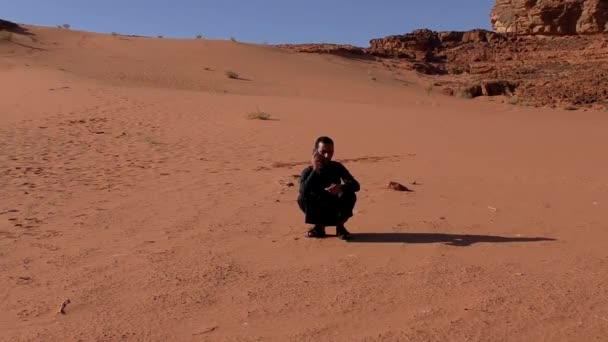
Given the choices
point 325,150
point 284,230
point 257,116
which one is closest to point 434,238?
point 325,150

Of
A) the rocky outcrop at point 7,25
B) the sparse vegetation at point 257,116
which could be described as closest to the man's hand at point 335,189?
the sparse vegetation at point 257,116

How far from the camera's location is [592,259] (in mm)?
4359

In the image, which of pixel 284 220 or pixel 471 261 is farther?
pixel 284 220

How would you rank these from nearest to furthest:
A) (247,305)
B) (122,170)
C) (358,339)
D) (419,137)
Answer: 1. (358,339)
2. (247,305)
3. (122,170)
4. (419,137)

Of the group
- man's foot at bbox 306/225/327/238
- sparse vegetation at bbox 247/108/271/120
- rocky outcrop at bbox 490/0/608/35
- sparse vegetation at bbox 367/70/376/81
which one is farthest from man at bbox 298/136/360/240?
rocky outcrop at bbox 490/0/608/35

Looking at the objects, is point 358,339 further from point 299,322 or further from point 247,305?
point 247,305

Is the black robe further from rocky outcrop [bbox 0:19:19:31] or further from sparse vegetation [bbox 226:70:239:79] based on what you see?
rocky outcrop [bbox 0:19:19:31]

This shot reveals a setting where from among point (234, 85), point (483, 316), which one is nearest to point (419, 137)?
point (483, 316)

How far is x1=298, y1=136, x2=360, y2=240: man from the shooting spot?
16.3 feet

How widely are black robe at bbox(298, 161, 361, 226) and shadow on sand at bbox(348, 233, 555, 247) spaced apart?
0.23 meters

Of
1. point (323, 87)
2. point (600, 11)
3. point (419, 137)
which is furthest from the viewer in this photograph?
point (600, 11)

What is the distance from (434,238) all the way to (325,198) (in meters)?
0.85

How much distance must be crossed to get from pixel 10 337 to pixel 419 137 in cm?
898

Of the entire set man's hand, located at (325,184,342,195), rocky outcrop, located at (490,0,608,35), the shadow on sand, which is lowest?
the shadow on sand
